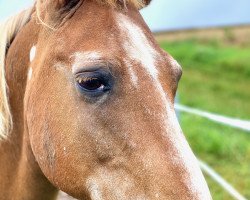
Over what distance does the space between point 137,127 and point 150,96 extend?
13cm

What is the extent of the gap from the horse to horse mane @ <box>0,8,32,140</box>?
0.11 meters

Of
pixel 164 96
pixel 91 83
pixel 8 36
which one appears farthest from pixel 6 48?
pixel 164 96

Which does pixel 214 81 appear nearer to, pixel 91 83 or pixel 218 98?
pixel 218 98

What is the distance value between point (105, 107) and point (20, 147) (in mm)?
736

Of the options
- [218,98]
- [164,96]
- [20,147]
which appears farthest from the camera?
[218,98]

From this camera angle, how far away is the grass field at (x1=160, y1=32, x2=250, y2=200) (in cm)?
730

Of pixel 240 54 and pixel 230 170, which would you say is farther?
pixel 240 54

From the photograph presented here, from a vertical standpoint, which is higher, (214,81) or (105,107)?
(105,107)

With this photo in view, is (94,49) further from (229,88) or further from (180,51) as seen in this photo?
(180,51)

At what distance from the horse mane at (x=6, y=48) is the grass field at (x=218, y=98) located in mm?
3768

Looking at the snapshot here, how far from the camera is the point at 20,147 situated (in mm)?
2678

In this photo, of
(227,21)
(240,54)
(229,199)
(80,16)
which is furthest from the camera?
(240,54)

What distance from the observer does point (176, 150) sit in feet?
6.46

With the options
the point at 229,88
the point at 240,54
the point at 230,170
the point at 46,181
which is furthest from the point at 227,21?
the point at 46,181
